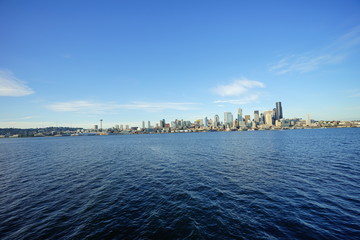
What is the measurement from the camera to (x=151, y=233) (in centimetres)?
1438

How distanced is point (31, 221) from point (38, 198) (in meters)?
8.21

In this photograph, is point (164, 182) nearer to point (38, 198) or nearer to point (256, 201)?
point (256, 201)

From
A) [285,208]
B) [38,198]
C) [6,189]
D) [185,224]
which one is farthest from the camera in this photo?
[6,189]

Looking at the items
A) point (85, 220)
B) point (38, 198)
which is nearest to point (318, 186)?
point (85, 220)

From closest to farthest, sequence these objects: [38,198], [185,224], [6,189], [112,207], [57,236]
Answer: [57,236], [185,224], [112,207], [38,198], [6,189]

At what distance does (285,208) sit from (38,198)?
3621 centimetres

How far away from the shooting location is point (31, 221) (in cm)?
1719

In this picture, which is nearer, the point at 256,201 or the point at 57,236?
the point at 57,236

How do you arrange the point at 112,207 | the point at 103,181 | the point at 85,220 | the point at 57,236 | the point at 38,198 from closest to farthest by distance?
the point at 57,236 < the point at 85,220 < the point at 112,207 < the point at 38,198 < the point at 103,181

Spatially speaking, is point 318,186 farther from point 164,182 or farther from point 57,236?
point 57,236

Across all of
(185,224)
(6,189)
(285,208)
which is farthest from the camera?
(6,189)

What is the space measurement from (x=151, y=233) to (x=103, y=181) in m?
21.1

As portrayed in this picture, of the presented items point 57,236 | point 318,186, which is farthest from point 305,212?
point 57,236

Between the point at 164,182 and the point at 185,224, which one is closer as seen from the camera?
the point at 185,224
